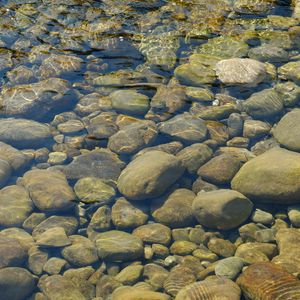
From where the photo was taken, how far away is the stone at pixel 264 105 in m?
7.22

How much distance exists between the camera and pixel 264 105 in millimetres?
7246

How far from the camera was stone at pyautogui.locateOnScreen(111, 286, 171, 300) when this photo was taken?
479 cm

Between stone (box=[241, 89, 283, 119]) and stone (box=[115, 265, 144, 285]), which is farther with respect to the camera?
stone (box=[241, 89, 283, 119])

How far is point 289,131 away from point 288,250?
204 centimetres

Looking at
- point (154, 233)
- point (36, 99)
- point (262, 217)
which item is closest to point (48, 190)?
point (154, 233)

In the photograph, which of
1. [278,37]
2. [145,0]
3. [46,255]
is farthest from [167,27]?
[46,255]

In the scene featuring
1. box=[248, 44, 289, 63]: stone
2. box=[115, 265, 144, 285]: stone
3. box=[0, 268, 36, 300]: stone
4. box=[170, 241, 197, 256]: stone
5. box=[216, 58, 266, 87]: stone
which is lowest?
box=[0, 268, 36, 300]: stone

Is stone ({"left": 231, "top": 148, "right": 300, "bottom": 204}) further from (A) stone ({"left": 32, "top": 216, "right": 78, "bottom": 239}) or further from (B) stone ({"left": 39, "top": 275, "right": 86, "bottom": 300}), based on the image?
(B) stone ({"left": 39, "top": 275, "right": 86, "bottom": 300})

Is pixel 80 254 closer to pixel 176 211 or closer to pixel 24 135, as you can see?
pixel 176 211

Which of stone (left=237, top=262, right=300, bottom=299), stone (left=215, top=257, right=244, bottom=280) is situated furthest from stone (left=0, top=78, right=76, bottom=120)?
stone (left=237, top=262, right=300, bottom=299)

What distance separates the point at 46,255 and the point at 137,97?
3.21 metres

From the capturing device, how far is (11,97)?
800 cm

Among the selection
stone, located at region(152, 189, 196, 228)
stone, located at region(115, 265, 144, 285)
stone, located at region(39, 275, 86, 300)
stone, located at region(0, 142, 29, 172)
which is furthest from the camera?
stone, located at region(0, 142, 29, 172)

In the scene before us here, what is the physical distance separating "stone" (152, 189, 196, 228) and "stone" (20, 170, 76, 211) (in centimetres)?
129
